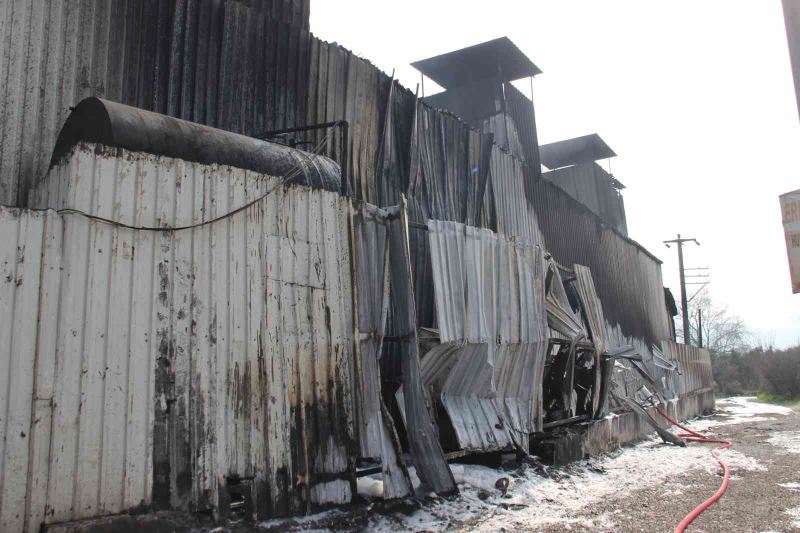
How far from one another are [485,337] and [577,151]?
21.5m

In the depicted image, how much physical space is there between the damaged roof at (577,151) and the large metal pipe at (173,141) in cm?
2222

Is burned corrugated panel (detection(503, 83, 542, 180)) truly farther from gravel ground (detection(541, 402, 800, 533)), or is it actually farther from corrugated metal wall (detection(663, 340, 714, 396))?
gravel ground (detection(541, 402, 800, 533))

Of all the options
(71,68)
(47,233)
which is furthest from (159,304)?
(71,68)

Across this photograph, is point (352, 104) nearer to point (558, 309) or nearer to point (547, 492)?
point (558, 309)

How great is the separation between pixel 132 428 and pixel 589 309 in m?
8.17

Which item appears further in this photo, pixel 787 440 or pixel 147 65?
pixel 787 440

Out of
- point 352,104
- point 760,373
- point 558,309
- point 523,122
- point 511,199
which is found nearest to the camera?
point 352,104

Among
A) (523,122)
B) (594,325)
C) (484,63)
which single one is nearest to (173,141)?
(594,325)

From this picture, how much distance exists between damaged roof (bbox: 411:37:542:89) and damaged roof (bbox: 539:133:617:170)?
8.75 meters

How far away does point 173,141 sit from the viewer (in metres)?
4.87

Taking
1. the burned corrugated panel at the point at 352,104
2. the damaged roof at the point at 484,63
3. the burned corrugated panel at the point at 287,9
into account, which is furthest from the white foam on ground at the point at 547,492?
the damaged roof at the point at 484,63

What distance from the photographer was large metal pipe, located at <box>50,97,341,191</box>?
462cm

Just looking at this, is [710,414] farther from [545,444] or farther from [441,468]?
[441,468]

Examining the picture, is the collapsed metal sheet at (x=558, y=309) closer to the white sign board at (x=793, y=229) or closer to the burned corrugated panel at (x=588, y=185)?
the white sign board at (x=793, y=229)
